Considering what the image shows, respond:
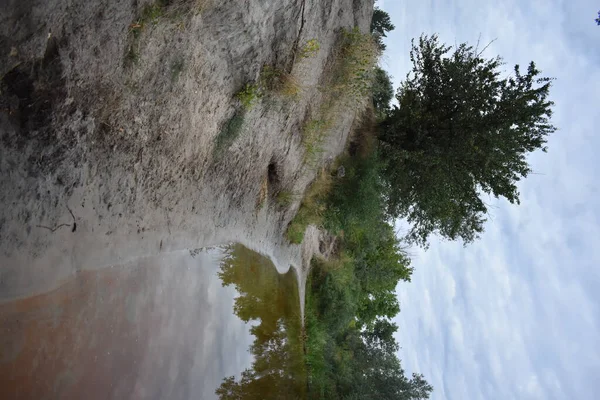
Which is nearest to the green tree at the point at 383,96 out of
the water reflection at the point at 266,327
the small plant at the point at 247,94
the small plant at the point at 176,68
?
the small plant at the point at 247,94

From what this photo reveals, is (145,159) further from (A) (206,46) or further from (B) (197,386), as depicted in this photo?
(B) (197,386)

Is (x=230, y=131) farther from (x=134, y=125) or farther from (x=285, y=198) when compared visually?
Result: (x=285, y=198)

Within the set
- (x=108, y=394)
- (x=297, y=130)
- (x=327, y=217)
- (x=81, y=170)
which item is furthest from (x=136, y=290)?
(x=327, y=217)

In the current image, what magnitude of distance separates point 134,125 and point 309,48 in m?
3.74

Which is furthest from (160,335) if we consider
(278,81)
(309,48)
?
(309,48)

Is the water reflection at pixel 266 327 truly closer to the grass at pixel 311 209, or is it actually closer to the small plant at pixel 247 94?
the grass at pixel 311 209

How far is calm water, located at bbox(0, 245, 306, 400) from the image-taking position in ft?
13.4

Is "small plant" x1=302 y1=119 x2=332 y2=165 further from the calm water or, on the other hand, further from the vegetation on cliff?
the calm water

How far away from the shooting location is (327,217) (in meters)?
10.8

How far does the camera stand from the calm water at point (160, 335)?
4.07m

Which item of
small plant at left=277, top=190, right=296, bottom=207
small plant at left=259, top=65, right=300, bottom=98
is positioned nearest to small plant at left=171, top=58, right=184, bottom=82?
small plant at left=259, top=65, right=300, bottom=98

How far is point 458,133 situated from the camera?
10891 millimetres

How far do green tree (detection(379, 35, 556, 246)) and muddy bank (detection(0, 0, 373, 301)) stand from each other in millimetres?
3428

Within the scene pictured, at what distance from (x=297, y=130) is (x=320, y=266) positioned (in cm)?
462
